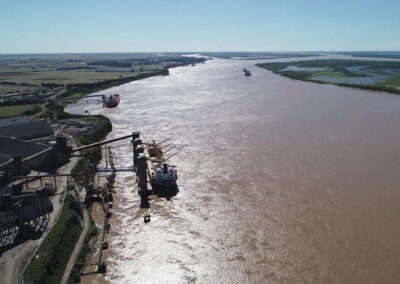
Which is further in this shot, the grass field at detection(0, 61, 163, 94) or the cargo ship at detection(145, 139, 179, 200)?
the grass field at detection(0, 61, 163, 94)

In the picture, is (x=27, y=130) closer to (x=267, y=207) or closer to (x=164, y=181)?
(x=164, y=181)

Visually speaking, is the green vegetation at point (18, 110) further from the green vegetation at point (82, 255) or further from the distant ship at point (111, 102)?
the green vegetation at point (82, 255)

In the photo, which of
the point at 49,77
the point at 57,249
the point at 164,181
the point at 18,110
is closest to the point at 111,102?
the point at 18,110

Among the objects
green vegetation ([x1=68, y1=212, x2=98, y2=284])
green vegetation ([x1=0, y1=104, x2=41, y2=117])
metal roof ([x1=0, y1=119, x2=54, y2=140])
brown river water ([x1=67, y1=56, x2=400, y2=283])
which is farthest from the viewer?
green vegetation ([x1=0, y1=104, x2=41, y2=117])

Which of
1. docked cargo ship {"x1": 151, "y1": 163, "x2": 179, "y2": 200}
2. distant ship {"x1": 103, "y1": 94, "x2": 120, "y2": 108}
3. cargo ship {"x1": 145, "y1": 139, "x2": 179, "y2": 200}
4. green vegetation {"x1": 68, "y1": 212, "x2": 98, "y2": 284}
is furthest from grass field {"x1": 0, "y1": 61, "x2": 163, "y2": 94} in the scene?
green vegetation {"x1": 68, "y1": 212, "x2": 98, "y2": 284}

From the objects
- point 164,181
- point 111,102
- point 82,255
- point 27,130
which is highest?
point 27,130

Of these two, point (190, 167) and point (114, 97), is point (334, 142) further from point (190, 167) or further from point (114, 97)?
point (114, 97)

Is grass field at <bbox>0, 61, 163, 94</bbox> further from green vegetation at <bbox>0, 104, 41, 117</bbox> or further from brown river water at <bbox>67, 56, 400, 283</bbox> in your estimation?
brown river water at <bbox>67, 56, 400, 283</bbox>
